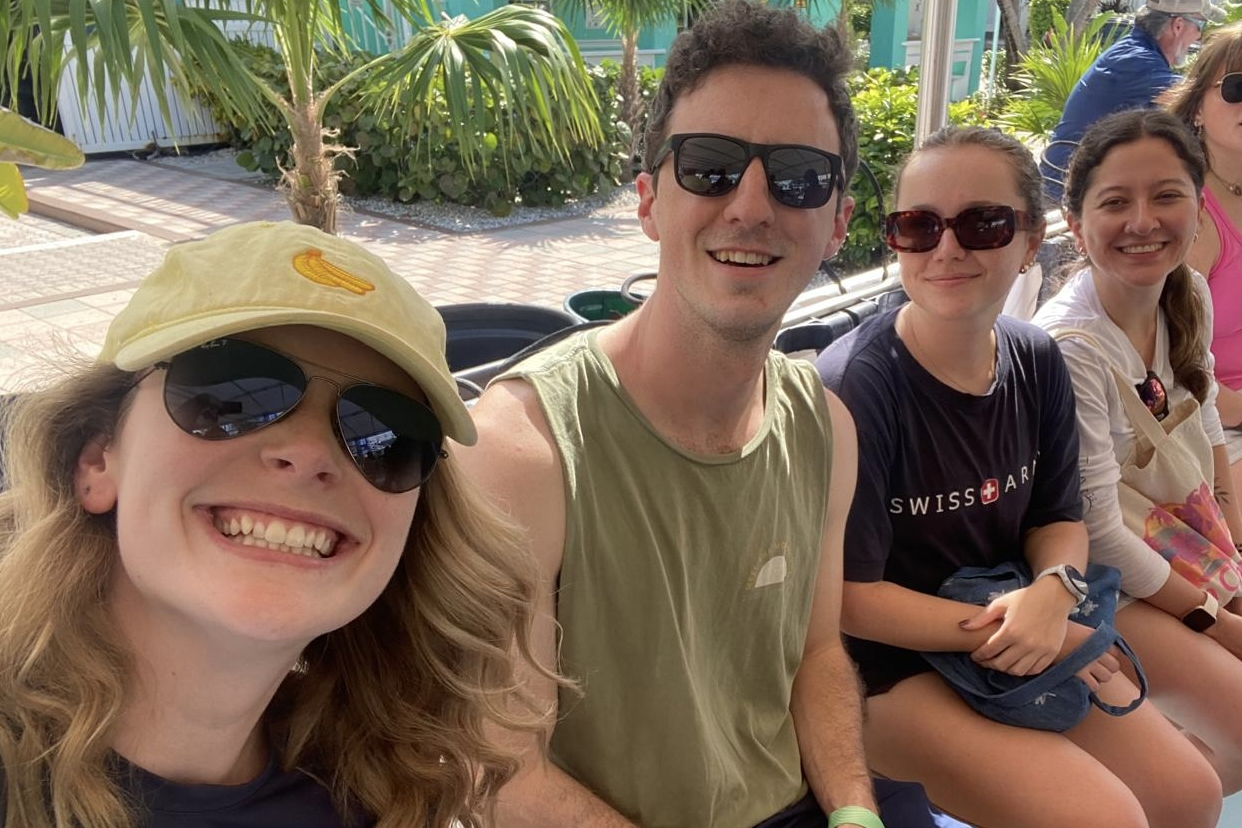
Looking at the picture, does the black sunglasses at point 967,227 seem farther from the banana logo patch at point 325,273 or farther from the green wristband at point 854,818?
the banana logo patch at point 325,273

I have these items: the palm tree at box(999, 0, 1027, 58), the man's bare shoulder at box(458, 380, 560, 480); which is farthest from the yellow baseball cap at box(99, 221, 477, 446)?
the palm tree at box(999, 0, 1027, 58)

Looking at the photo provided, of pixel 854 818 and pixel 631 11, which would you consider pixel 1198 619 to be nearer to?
pixel 854 818

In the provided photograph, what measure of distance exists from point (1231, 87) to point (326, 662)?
3.04 m

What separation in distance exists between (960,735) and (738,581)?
64 centimetres

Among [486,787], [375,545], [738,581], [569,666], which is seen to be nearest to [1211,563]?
[738,581]

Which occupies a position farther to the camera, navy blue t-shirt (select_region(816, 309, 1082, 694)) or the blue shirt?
the blue shirt

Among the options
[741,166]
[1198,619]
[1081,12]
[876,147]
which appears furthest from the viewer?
[1081,12]

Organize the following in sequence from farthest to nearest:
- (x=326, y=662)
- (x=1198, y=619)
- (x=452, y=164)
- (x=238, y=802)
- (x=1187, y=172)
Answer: (x=452, y=164), (x=1187, y=172), (x=1198, y=619), (x=326, y=662), (x=238, y=802)

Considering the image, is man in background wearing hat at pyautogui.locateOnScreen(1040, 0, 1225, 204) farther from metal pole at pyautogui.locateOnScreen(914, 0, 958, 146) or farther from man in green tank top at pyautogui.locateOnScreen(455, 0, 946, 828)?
man in green tank top at pyautogui.locateOnScreen(455, 0, 946, 828)

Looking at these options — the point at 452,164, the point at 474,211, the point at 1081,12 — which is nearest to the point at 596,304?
Answer: the point at 452,164

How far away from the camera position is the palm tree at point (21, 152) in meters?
0.91

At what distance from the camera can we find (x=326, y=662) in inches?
46.7

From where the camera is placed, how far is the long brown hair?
2301mm

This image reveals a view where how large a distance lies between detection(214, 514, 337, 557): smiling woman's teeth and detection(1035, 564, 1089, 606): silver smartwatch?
58.0 inches
